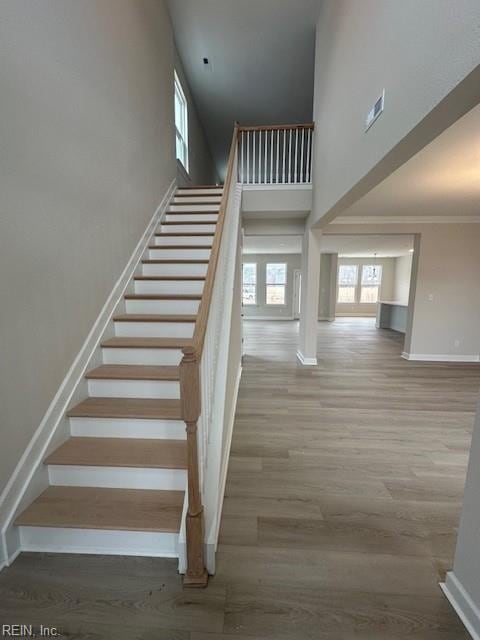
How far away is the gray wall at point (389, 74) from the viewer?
1.08m

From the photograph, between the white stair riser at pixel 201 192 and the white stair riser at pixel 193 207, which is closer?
the white stair riser at pixel 193 207

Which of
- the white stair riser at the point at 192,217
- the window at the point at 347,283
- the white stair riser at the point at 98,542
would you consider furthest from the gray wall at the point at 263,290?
the white stair riser at the point at 98,542

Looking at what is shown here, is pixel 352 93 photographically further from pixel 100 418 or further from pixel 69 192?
pixel 100 418

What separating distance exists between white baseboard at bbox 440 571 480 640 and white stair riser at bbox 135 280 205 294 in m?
2.62

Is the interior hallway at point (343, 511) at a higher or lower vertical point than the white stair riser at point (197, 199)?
lower

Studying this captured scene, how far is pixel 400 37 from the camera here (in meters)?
1.49

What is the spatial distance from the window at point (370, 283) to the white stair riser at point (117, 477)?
40.5 ft

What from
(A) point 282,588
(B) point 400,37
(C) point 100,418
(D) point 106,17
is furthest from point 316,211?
(A) point 282,588

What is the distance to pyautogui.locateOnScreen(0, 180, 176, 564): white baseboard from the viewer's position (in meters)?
1.38

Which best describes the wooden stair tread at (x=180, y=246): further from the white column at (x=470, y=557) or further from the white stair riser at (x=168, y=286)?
the white column at (x=470, y=557)

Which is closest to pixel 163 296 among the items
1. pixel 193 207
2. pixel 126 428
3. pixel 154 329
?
pixel 154 329

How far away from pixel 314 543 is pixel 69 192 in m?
2.70

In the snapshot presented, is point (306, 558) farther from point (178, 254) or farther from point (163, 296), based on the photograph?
point (178, 254)

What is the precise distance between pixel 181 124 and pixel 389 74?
4.75 metres
